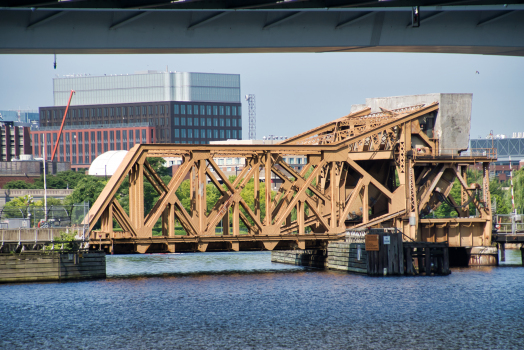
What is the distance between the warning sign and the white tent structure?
137 metres

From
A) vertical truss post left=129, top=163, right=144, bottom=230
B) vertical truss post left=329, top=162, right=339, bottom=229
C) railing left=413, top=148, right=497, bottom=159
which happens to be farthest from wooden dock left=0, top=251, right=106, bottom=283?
railing left=413, top=148, right=497, bottom=159

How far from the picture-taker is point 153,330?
33938 millimetres

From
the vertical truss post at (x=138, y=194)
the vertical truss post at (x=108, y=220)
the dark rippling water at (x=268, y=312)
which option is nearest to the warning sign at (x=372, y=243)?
the dark rippling water at (x=268, y=312)

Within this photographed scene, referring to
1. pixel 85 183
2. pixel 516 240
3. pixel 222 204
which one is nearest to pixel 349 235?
pixel 222 204

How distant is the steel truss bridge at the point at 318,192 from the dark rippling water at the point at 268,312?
323 cm

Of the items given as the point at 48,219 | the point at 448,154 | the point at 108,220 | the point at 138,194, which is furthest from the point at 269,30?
the point at 448,154

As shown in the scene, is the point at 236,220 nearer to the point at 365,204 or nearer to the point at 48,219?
the point at 365,204

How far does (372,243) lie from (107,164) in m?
143

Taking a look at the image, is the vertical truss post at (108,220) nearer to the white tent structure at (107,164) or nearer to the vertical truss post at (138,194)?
the vertical truss post at (138,194)

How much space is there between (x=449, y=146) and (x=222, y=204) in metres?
20.6

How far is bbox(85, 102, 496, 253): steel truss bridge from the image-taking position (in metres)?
54.4

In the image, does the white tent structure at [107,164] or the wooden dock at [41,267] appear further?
the white tent structure at [107,164]

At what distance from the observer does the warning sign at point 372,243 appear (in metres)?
53.2

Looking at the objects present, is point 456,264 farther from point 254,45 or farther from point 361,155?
point 254,45
